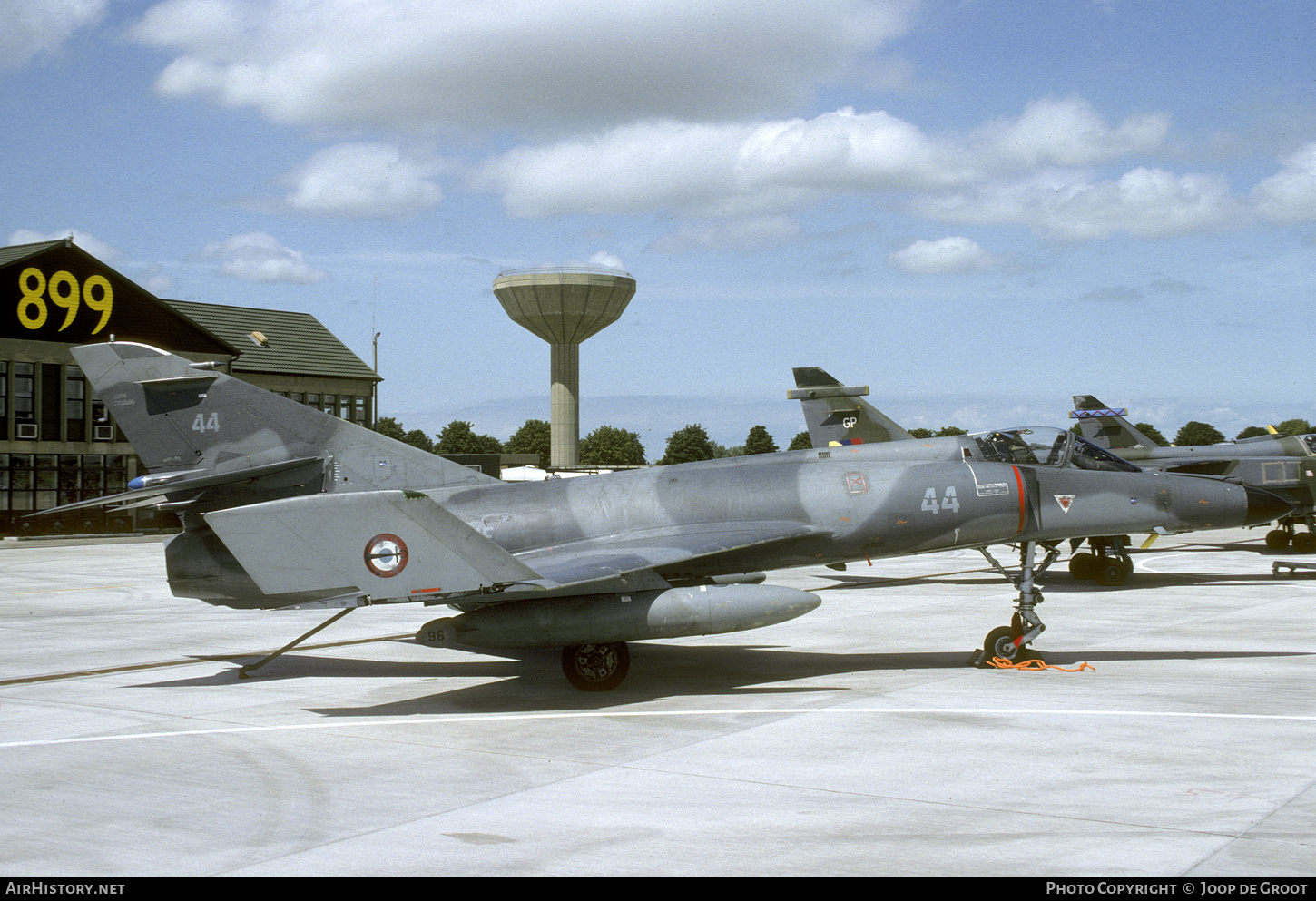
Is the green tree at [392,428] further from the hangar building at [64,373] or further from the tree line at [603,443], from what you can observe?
the hangar building at [64,373]

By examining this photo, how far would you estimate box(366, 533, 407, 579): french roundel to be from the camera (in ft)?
34.1

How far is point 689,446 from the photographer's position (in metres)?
132

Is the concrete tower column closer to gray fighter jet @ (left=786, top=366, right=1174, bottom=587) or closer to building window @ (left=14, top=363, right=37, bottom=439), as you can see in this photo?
building window @ (left=14, top=363, right=37, bottom=439)

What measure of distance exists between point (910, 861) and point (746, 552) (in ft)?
22.0

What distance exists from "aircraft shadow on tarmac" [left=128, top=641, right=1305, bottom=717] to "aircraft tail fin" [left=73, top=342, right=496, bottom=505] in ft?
8.09

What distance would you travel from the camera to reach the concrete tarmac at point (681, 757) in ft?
20.8

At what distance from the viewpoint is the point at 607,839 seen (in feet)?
21.6

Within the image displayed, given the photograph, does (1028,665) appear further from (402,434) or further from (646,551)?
(402,434)

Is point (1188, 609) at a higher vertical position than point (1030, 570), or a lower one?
lower

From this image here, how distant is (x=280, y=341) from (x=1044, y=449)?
185 ft

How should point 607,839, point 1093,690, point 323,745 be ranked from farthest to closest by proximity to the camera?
point 1093,690, point 323,745, point 607,839

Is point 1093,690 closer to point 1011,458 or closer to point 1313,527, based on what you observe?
point 1011,458

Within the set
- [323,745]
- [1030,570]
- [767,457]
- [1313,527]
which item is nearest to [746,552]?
[767,457]

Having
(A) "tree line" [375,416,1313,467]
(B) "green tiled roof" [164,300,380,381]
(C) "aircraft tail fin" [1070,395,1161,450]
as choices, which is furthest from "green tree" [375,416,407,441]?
(C) "aircraft tail fin" [1070,395,1161,450]
